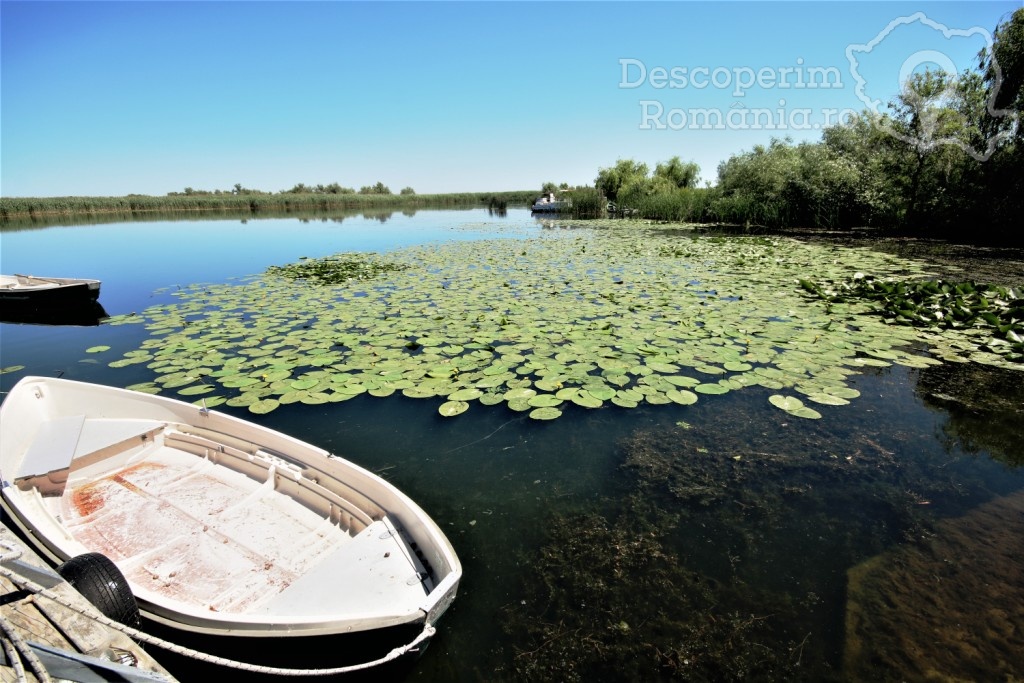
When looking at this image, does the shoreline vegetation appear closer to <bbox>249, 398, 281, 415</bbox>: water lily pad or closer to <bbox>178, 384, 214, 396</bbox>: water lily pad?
<bbox>178, 384, 214, 396</bbox>: water lily pad

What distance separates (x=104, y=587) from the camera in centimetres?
181

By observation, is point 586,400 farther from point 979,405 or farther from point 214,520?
point 979,405

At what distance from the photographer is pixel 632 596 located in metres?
2.15

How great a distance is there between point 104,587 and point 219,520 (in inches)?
29.5

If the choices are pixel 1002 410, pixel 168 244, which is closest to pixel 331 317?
pixel 1002 410

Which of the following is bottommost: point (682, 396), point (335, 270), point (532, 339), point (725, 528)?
point (725, 528)

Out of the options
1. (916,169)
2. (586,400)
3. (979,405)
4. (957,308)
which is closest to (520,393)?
(586,400)

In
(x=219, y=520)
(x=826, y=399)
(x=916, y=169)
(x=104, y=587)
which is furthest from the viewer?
(x=916, y=169)

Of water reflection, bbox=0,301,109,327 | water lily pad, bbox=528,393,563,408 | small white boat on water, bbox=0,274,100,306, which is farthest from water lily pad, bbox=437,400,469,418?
small white boat on water, bbox=0,274,100,306

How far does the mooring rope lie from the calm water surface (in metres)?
0.30

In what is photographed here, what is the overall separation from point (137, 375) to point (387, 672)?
4.71 m

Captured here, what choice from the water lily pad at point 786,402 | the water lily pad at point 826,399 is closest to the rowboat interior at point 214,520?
the water lily pad at point 786,402

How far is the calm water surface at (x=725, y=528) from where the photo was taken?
1.89 m

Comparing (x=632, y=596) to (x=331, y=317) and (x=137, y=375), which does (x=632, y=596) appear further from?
(x=331, y=317)
